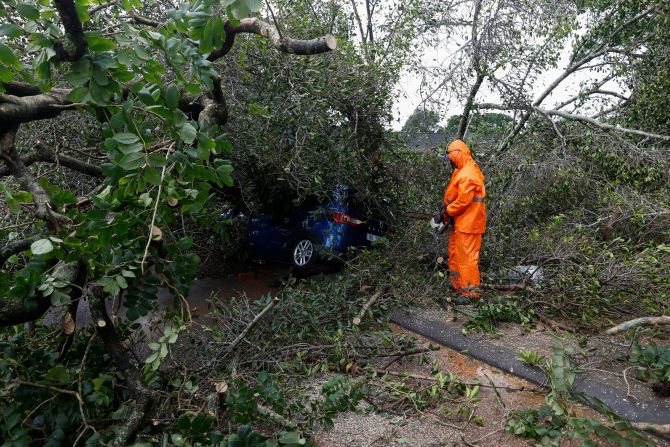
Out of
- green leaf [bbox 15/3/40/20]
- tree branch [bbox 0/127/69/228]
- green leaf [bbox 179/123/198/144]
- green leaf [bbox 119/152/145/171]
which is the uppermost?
green leaf [bbox 15/3/40/20]

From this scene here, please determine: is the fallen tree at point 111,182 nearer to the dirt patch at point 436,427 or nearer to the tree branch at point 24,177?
the tree branch at point 24,177

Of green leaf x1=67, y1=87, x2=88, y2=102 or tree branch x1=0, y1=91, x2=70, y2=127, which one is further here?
tree branch x1=0, y1=91, x2=70, y2=127

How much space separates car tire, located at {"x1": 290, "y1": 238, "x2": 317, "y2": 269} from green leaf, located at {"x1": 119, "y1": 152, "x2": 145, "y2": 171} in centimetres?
574

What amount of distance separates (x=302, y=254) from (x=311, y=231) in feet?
1.67

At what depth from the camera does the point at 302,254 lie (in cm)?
788

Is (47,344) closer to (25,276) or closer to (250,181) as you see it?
(25,276)

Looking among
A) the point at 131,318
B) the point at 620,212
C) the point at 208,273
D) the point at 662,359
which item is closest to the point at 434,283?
the point at 620,212

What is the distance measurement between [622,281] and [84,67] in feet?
16.1

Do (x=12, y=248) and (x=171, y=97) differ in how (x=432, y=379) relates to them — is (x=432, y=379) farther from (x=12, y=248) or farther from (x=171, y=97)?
(x=12, y=248)

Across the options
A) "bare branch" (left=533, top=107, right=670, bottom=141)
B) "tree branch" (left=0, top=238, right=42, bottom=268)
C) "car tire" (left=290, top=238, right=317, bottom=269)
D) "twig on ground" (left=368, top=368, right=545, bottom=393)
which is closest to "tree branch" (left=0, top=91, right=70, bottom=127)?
"tree branch" (left=0, top=238, right=42, bottom=268)

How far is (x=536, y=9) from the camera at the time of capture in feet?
26.2

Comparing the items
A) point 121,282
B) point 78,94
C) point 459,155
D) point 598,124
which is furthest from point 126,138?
point 598,124

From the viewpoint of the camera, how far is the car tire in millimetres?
7840

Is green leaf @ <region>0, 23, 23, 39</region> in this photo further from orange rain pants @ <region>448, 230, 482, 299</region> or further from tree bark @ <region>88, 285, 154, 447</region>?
orange rain pants @ <region>448, 230, 482, 299</region>
